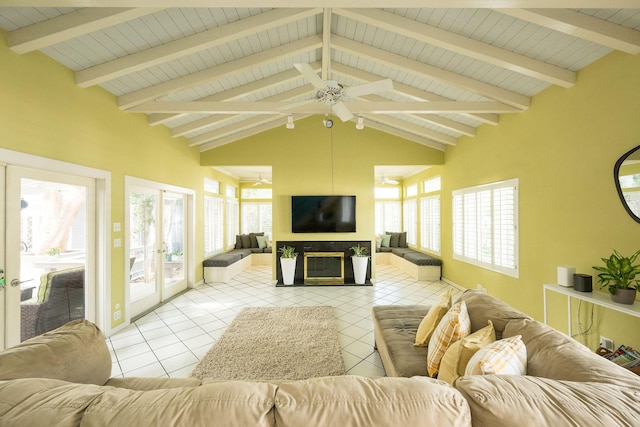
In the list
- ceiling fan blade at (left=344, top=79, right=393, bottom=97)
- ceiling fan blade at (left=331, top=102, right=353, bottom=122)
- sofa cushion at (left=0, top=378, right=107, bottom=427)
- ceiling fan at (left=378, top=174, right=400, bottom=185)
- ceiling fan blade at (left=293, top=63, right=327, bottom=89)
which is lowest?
sofa cushion at (left=0, top=378, right=107, bottom=427)

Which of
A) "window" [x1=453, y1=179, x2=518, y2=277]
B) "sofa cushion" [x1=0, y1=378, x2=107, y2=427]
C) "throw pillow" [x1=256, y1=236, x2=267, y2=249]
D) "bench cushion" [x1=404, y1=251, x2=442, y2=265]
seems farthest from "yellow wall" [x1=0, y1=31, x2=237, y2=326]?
"window" [x1=453, y1=179, x2=518, y2=277]

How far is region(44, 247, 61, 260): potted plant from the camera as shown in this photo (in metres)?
2.61

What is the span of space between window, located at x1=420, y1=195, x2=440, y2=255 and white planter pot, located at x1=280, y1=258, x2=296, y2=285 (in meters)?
3.41

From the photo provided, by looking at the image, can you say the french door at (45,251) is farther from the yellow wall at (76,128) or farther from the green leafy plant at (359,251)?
the green leafy plant at (359,251)

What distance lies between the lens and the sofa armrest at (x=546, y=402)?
0.83 metres

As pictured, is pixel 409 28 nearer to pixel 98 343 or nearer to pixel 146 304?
pixel 98 343

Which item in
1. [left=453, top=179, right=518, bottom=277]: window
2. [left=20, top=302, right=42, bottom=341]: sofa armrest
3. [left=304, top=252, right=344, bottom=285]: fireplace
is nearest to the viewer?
[left=20, top=302, right=42, bottom=341]: sofa armrest

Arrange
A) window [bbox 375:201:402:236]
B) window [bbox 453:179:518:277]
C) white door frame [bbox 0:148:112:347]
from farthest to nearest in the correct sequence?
window [bbox 375:201:402:236] → window [bbox 453:179:518:277] → white door frame [bbox 0:148:112:347]

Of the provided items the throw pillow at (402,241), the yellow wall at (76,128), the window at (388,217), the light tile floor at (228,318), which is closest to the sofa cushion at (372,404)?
the light tile floor at (228,318)

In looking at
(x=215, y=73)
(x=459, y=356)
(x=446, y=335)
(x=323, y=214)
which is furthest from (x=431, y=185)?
(x=459, y=356)

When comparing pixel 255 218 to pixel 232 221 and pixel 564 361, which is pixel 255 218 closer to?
pixel 232 221

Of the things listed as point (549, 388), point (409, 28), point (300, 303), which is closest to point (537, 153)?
point (409, 28)

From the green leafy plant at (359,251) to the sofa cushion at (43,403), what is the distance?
195 inches

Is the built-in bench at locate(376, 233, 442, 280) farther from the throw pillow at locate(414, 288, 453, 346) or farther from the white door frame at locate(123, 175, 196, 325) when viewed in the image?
the white door frame at locate(123, 175, 196, 325)
